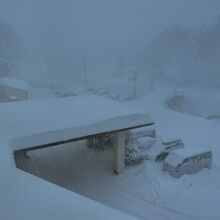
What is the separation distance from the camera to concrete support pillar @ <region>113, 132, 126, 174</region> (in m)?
9.86

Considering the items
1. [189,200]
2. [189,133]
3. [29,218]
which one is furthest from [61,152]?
[189,133]

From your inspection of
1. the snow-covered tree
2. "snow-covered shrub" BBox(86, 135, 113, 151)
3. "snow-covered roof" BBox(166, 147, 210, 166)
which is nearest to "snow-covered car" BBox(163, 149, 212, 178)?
"snow-covered roof" BBox(166, 147, 210, 166)

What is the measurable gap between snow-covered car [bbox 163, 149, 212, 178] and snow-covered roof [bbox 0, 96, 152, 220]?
2.86 meters

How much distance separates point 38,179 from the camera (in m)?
4.36

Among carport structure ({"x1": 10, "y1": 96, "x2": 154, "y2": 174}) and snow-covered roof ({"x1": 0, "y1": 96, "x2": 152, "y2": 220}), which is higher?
snow-covered roof ({"x1": 0, "y1": 96, "x2": 152, "y2": 220})

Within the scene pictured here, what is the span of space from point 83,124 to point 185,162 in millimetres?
4668

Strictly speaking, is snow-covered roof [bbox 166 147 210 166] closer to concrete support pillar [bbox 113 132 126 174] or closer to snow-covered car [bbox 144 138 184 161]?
snow-covered car [bbox 144 138 184 161]

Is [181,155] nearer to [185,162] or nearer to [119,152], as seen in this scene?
[185,162]

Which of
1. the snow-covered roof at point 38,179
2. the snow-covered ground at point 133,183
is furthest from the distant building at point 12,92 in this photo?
the snow-covered roof at point 38,179

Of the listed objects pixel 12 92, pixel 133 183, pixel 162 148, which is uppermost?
pixel 12 92

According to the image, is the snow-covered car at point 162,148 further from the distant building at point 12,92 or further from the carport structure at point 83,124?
the distant building at point 12,92

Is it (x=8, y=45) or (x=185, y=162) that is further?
(x=8, y=45)

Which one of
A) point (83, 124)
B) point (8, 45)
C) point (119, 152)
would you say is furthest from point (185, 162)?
point (8, 45)

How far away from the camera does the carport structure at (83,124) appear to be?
7582 millimetres
